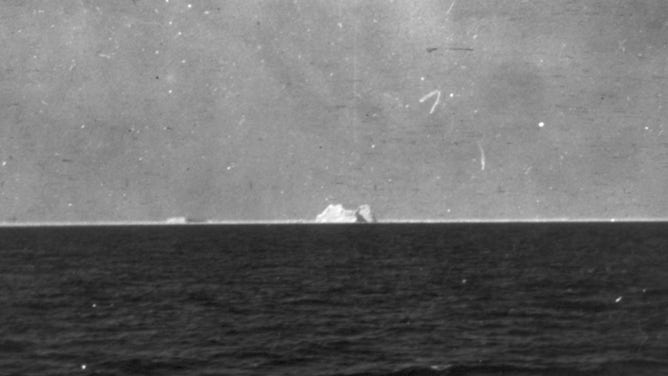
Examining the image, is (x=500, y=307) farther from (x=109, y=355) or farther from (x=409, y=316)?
(x=109, y=355)

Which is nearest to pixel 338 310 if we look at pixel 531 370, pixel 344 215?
pixel 531 370

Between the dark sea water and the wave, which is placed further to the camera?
the dark sea water

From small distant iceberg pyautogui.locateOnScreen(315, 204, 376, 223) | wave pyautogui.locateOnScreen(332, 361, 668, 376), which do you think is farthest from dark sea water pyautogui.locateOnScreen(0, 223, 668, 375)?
Answer: small distant iceberg pyautogui.locateOnScreen(315, 204, 376, 223)

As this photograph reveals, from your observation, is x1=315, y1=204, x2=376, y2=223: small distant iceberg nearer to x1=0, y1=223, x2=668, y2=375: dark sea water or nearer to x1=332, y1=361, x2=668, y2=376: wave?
x1=0, y1=223, x2=668, y2=375: dark sea water

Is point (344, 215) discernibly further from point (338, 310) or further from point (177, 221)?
point (338, 310)

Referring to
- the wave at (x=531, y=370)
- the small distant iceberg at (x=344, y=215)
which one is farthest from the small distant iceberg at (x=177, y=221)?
the wave at (x=531, y=370)

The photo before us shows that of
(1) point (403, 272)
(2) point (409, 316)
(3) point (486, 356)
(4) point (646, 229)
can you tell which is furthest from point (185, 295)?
(4) point (646, 229)
